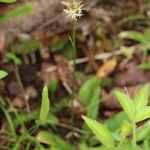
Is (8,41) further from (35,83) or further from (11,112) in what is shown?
(11,112)

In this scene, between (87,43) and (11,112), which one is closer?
(11,112)

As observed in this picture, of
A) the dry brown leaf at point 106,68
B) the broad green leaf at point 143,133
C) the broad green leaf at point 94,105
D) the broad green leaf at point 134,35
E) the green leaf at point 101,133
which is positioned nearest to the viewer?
the green leaf at point 101,133

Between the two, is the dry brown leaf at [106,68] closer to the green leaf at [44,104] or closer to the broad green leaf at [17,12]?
the broad green leaf at [17,12]

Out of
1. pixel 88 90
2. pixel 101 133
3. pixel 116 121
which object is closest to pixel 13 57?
→ pixel 88 90

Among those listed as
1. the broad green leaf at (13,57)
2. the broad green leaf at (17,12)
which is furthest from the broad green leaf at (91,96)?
the broad green leaf at (17,12)

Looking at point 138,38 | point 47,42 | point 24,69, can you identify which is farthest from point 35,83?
point 138,38

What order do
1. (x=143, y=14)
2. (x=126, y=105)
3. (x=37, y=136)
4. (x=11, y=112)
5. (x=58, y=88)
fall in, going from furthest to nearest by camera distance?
1. (x=143, y=14)
2. (x=58, y=88)
3. (x=11, y=112)
4. (x=37, y=136)
5. (x=126, y=105)
